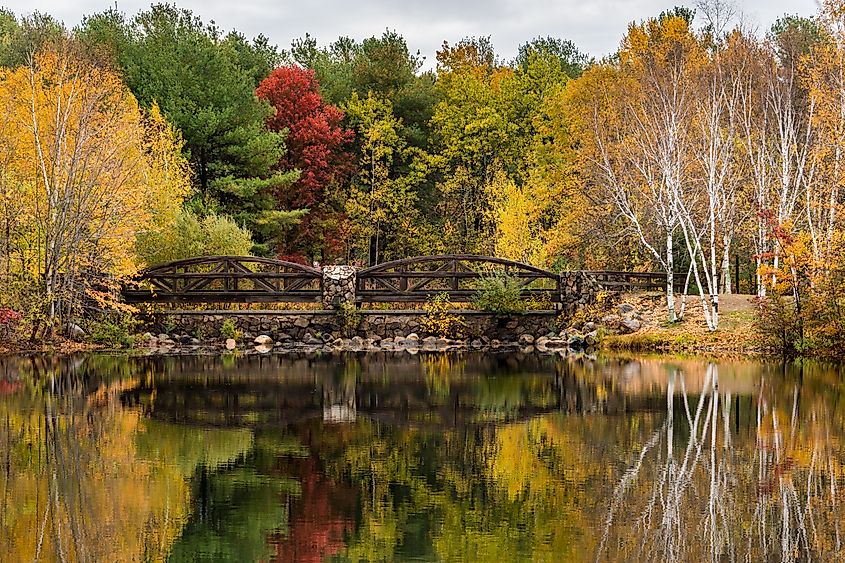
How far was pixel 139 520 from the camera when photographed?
8.12 m

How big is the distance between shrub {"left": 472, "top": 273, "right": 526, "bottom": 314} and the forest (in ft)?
14.2

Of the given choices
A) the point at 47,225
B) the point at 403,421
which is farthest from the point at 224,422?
the point at 47,225

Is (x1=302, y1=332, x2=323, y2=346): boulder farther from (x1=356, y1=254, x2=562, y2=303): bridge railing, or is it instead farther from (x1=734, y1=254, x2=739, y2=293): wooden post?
(x1=734, y1=254, x2=739, y2=293): wooden post

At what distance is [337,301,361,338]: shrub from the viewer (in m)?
31.3

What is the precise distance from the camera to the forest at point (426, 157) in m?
26.5

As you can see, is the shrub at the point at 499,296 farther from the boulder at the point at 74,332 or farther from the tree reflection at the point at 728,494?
the tree reflection at the point at 728,494

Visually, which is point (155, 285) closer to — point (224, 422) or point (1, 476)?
point (224, 422)

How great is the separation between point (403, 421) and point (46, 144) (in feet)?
56.5

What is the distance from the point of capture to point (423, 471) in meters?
Result: 10.3

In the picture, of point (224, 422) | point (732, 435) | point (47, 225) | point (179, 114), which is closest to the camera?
point (732, 435)

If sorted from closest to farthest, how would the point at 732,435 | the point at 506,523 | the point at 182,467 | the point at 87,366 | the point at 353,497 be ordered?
the point at 506,523 < the point at 353,497 < the point at 182,467 < the point at 732,435 < the point at 87,366

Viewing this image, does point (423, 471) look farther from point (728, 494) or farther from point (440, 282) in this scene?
point (440, 282)

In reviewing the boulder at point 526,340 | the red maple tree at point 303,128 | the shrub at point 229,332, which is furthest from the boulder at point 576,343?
the red maple tree at point 303,128

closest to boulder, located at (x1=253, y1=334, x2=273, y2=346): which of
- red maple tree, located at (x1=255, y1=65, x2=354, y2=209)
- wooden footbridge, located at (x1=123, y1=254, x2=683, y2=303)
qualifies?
wooden footbridge, located at (x1=123, y1=254, x2=683, y2=303)
